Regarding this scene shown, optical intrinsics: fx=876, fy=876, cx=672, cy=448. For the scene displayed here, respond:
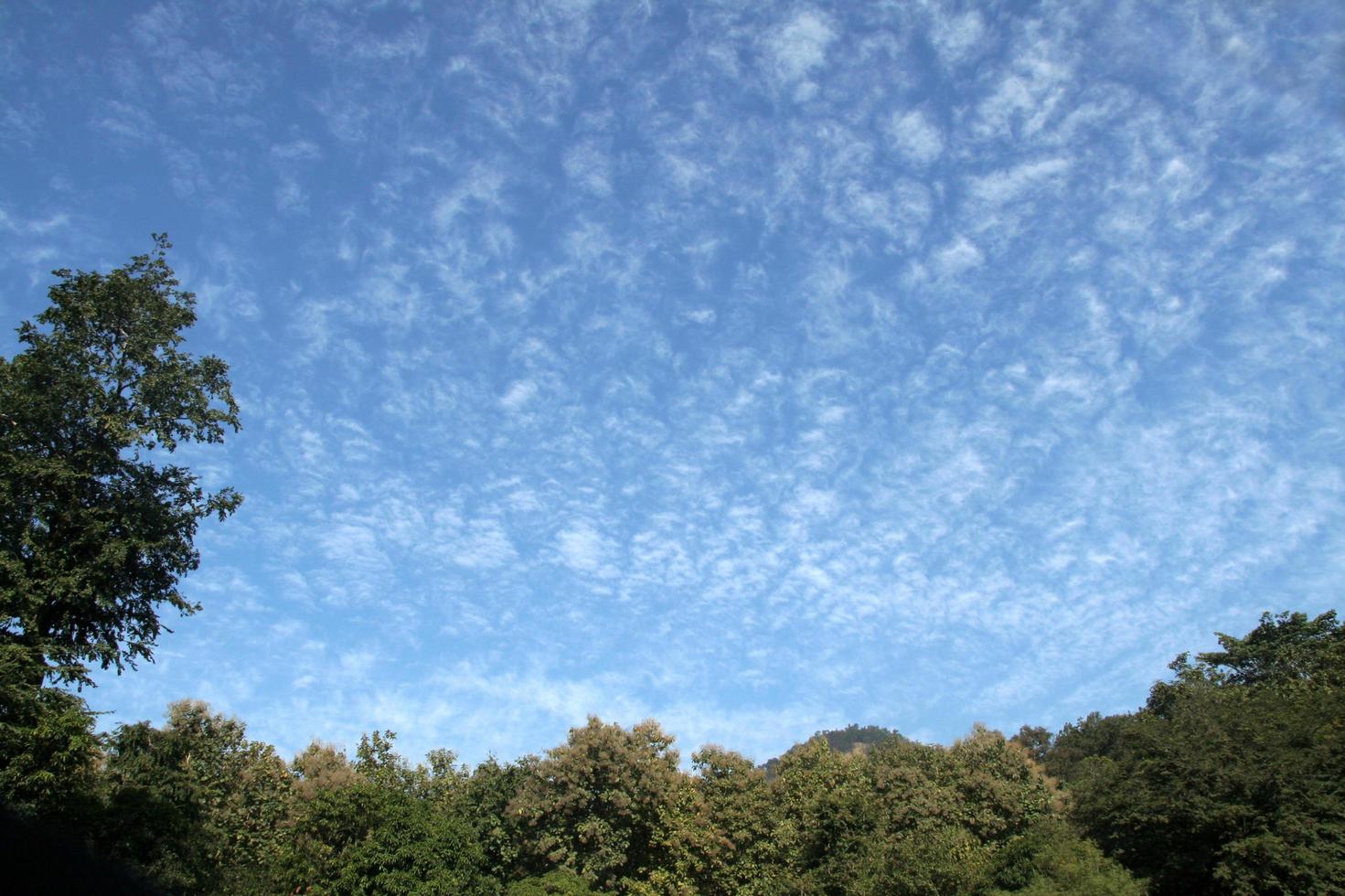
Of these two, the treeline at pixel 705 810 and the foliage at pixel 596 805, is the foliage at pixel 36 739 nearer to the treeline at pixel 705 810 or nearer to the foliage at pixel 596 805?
the treeline at pixel 705 810

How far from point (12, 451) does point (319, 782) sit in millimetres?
25838

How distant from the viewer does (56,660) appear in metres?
22.8

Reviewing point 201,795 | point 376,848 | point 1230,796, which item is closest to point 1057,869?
point 1230,796

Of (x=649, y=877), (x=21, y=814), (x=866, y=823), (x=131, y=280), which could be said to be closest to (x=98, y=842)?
(x=21, y=814)

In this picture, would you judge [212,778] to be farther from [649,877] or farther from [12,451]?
[12,451]

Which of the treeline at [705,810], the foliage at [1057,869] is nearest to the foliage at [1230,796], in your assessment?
the treeline at [705,810]

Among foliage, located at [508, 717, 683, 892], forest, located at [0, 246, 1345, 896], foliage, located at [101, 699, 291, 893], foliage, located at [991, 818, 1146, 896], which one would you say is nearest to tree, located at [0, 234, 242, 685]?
forest, located at [0, 246, 1345, 896]

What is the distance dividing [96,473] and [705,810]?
103 feet

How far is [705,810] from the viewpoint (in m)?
43.6

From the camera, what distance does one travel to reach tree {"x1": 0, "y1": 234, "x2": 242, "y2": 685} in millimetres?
22312

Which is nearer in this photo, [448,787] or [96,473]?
[96,473]

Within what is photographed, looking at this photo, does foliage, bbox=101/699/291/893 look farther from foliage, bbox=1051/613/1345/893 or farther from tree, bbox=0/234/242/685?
foliage, bbox=1051/613/1345/893

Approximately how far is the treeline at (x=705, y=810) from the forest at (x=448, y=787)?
0.36 feet

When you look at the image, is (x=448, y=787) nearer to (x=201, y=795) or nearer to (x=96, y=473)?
(x=201, y=795)
